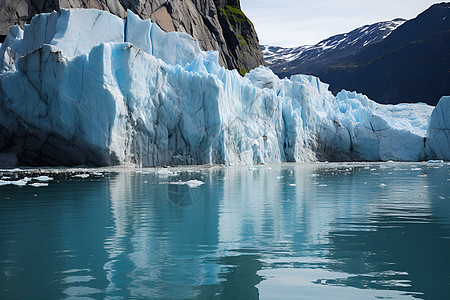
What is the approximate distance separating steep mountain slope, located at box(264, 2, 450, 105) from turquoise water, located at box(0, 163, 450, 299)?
76.8 meters

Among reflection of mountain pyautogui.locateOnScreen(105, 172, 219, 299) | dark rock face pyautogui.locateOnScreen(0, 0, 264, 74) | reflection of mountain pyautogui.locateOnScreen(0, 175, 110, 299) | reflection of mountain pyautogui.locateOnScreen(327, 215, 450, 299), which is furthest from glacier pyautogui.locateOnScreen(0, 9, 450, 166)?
reflection of mountain pyautogui.locateOnScreen(327, 215, 450, 299)

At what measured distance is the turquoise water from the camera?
3.75 metres

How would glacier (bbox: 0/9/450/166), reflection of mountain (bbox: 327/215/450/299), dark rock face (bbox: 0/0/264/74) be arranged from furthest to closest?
dark rock face (bbox: 0/0/264/74) < glacier (bbox: 0/9/450/166) < reflection of mountain (bbox: 327/215/450/299)

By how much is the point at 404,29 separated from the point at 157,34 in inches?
3413

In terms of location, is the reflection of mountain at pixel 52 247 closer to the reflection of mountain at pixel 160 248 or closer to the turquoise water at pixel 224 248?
the turquoise water at pixel 224 248

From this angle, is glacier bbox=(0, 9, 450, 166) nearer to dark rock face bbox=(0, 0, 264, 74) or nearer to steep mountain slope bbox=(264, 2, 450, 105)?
dark rock face bbox=(0, 0, 264, 74)

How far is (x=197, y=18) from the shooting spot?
47.2m

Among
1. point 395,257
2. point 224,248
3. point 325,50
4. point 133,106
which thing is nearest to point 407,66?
point 325,50

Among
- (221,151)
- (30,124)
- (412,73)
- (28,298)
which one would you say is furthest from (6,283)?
(412,73)

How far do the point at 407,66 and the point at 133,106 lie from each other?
75781 millimetres

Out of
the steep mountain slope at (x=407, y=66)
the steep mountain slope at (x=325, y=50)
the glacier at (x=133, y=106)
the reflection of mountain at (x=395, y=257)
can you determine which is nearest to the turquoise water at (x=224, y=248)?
the reflection of mountain at (x=395, y=257)

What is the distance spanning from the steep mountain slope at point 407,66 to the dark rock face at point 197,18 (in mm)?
35238

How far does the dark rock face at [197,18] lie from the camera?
103ft

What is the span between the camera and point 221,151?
86.2ft
